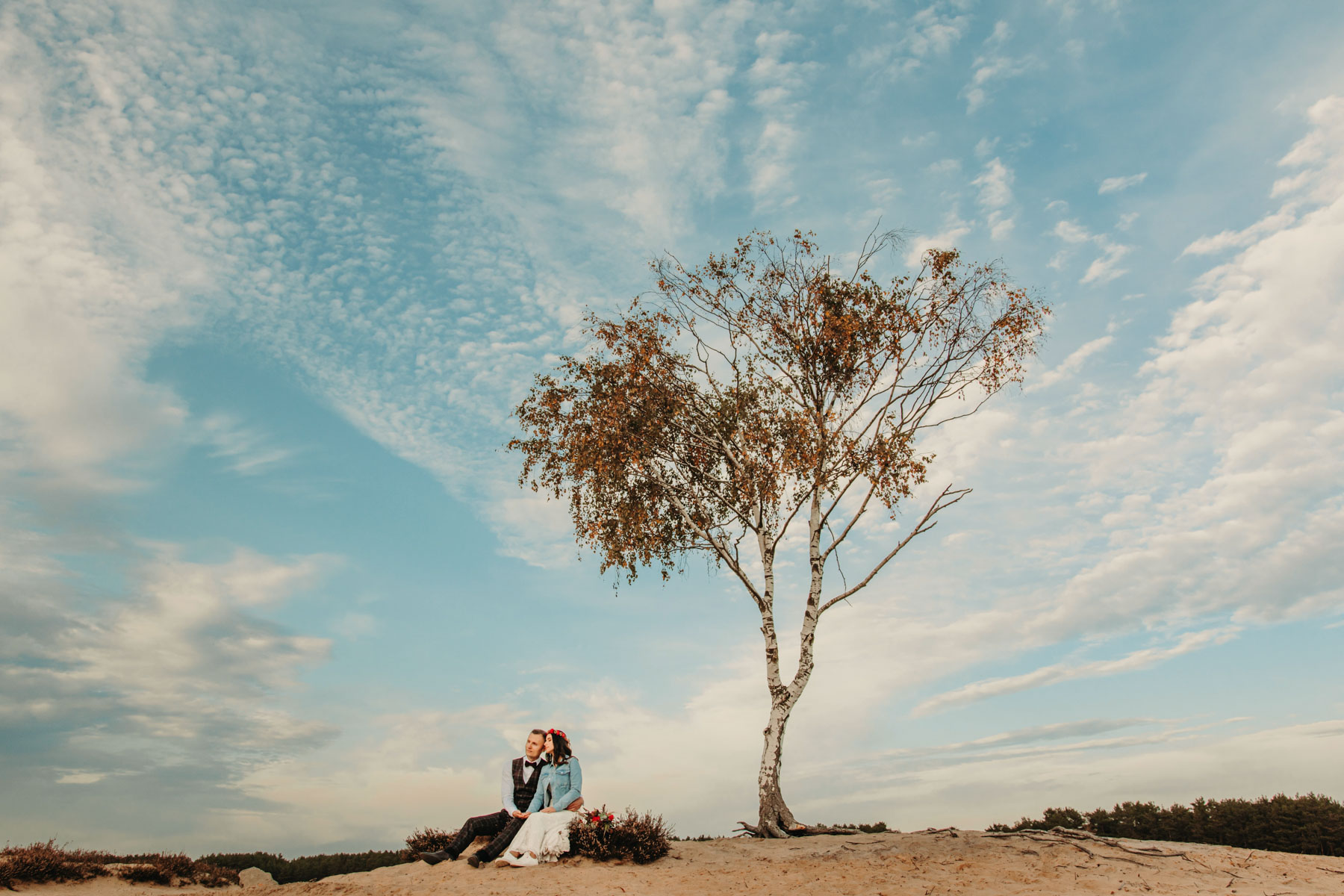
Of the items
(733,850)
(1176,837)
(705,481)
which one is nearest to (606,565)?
(705,481)

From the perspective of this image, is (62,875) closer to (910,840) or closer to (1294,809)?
(910,840)

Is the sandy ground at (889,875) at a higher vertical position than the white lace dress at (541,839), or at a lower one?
lower

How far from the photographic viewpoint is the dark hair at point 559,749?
13.6m

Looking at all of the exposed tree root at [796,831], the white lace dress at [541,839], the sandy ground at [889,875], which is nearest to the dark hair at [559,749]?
the white lace dress at [541,839]

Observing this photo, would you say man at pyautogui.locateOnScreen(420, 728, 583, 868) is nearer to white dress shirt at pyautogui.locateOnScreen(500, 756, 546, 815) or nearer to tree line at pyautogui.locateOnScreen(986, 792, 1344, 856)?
white dress shirt at pyautogui.locateOnScreen(500, 756, 546, 815)

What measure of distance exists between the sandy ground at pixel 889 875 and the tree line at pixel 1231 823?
2738 mm

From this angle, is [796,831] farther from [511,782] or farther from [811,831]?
[511,782]

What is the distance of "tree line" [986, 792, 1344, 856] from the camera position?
634 inches

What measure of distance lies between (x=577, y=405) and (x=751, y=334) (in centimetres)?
520

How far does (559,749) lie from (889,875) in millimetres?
5684

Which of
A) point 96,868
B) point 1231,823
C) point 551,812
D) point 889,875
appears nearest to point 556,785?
point 551,812

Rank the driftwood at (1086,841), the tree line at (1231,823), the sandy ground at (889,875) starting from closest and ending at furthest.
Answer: the sandy ground at (889,875) → the driftwood at (1086,841) → the tree line at (1231,823)

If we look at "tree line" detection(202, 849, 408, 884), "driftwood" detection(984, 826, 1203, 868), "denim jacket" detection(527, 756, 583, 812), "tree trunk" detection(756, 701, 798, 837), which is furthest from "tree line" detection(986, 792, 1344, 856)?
"tree line" detection(202, 849, 408, 884)

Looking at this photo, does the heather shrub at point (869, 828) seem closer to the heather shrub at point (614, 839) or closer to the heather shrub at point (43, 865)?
the heather shrub at point (614, 839)
